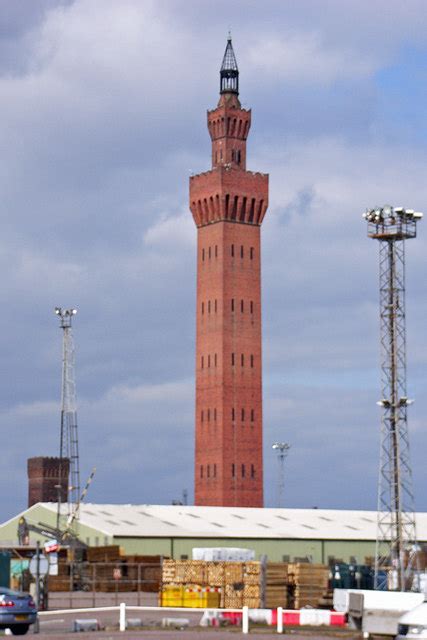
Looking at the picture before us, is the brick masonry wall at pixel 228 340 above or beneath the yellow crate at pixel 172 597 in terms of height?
above

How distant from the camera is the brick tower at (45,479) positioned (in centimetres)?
13000

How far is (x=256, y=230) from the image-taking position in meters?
114

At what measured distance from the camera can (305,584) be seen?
2280 inches

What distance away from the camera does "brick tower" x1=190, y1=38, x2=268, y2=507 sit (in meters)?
110

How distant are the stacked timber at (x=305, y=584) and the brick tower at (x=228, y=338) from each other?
50.6 meters

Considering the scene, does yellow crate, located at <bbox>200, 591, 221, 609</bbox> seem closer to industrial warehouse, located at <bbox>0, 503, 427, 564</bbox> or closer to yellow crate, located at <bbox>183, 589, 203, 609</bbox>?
yellow crate, located at <bbox>183, 589, 203, 609</bbox>

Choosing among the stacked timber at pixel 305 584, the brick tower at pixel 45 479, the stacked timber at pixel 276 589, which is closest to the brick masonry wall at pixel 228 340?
the brick tower at pixel 45 479

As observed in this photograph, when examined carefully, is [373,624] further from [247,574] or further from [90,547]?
[90,547]

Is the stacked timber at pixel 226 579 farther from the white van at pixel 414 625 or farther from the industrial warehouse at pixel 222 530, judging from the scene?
the industrial warehouse at pixel 222 530

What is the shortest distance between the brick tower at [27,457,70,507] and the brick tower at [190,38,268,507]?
22.4 meters

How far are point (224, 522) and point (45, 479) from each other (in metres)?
35.1

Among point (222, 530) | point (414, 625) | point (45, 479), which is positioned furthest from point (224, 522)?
point (414, 625)

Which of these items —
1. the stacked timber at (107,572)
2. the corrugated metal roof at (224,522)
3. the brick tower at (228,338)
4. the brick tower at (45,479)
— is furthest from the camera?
the brick tower at (45,479)

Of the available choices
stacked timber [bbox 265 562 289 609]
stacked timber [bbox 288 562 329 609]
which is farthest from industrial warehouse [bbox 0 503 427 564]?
stacked timber [bbox 265 562 289 609]
